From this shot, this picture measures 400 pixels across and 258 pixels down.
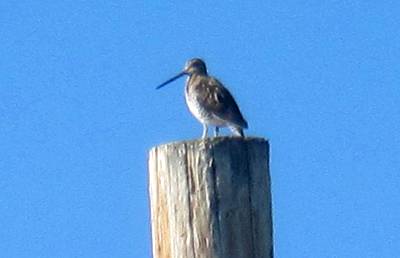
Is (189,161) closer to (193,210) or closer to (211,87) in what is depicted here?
(193,210)

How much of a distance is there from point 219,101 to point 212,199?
8.45m

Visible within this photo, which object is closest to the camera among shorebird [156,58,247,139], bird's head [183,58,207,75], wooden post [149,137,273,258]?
wooden post [149,137,273,258]

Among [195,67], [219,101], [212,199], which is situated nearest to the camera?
[212,199]

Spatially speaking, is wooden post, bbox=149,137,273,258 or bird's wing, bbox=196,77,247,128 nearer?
wooden post, bbox=149,137,273,258

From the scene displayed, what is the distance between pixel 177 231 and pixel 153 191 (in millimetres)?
237

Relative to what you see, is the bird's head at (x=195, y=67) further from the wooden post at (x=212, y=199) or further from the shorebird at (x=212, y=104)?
the wooden post at (x=212, y=199)

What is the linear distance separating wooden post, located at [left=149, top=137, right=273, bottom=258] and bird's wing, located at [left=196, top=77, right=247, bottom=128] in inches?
291

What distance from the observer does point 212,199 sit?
5840mm

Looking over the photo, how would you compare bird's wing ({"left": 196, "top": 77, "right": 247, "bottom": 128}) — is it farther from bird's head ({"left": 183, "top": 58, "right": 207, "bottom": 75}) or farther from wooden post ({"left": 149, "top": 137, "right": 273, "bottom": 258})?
wooden post ({"left": 149, "top": 137, "right": 273, "bottom": 258})

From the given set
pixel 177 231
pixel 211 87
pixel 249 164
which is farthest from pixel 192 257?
pixel 211 87

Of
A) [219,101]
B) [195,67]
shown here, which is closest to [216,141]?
[219,101]

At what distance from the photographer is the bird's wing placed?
1366 cm

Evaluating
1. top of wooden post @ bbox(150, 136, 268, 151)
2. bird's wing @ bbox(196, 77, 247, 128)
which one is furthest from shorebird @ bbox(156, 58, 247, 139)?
top of wooden post @ bbox(150, 136, 268, 151)

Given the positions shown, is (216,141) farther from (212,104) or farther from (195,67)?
(195,67)
